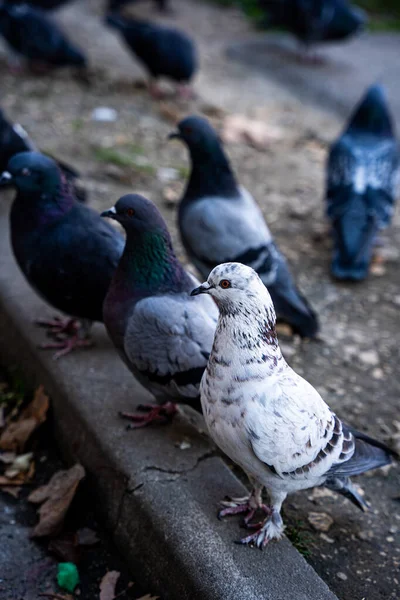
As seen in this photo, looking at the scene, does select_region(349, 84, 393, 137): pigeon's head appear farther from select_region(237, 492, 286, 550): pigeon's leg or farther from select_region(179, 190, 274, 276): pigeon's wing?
select_region(237, 492, 286, 550): pigeon's leg

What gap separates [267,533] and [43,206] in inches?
77.4

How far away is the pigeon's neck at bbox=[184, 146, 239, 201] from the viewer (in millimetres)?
4527

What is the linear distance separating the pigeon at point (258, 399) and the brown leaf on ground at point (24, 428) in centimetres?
121

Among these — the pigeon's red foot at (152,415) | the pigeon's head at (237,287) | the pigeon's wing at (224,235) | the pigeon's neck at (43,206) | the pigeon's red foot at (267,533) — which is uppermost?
the pigeon's head at (237,287)

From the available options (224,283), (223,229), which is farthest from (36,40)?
(224,283)

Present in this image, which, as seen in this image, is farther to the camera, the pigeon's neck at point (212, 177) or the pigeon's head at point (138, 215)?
the pigeon's neck at point (212, 177)

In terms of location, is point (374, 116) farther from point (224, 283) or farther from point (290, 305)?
point (224, 283)

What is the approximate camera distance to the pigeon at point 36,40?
7934 millimetres

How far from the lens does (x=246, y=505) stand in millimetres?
2717

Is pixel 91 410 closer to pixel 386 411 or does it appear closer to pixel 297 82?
pixel 386 411

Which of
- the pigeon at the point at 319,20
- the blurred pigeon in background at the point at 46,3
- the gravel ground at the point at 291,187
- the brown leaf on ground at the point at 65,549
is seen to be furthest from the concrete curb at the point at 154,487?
the pigeon at the point at 319,20

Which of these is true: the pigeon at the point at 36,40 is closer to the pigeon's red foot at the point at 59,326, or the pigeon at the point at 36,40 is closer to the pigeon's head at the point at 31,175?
the pigeon's head at the point at 31,175

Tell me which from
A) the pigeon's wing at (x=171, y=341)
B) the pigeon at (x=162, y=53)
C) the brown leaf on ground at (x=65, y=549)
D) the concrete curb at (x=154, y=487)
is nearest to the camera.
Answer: the concrete curb at (x=154, y=487)

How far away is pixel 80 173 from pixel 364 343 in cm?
272
